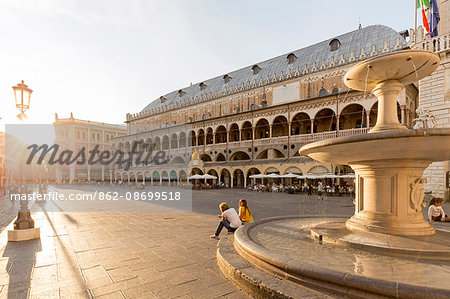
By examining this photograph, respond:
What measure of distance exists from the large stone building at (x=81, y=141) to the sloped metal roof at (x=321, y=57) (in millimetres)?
30387

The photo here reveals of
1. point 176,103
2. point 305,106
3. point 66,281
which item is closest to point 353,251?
point 66,281

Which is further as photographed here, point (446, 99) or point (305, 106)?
point (305, 106)

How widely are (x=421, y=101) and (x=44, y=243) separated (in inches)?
852

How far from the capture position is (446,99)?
16.5 m

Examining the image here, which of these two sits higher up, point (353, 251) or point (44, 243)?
point (353, 251)

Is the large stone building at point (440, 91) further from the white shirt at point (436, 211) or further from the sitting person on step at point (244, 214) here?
the sitting person on step at point (244, 214)

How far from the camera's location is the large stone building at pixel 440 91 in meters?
16.3

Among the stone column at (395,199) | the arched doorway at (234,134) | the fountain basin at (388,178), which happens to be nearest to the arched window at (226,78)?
the arched doorway at (234,134)

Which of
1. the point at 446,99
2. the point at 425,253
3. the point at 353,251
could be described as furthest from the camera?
the point at 446,99

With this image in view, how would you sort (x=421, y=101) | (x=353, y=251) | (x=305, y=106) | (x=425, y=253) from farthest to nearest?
(x=305, y=106) → (x=421, y=101) → (x=353, y=251) → (x=425, y=253)

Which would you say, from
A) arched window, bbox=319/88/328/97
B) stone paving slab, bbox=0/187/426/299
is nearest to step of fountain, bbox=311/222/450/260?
stone paving slab, bbox=0/187/426/299

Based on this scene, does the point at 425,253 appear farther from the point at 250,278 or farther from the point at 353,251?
the point at 250,278

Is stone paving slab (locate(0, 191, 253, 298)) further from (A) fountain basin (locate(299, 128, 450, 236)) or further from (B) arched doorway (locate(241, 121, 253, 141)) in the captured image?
(B) arched doorway (locate(241, 121, 253, 141))

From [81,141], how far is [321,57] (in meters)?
59.2
